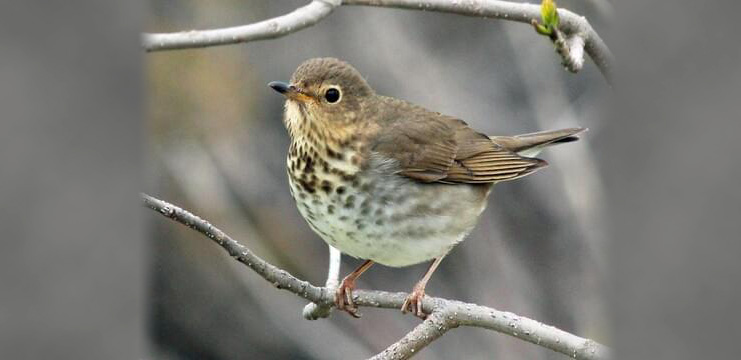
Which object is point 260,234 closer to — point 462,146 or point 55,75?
point 462,146

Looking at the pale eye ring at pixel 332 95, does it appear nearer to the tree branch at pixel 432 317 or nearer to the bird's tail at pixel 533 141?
the tree branch at pixel 432 317

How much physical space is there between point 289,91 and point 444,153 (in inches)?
37.4

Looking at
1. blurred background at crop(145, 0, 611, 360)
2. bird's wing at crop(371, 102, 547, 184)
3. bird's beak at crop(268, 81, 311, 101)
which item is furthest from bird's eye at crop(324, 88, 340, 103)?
blurred background at crop(145, 0, 611, 360)

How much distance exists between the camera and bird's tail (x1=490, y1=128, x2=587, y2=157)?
12.9ft

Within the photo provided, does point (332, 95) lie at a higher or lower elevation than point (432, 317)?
higher

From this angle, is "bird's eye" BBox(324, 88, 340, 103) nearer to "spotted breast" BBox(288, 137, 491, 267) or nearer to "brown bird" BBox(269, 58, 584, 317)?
"brown bird" BBox(269, 58, 584, 317)

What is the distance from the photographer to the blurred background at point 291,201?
6281mm

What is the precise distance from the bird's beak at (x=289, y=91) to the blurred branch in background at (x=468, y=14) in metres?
0.60

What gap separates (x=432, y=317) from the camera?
292 cm

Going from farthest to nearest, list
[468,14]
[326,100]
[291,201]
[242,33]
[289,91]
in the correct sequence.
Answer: [291,201] → [326,100] → [289,91] → [468,14] → [242,33]

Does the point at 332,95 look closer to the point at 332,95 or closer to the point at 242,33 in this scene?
the point at 332,95

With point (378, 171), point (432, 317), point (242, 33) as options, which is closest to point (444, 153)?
point (378, 171)

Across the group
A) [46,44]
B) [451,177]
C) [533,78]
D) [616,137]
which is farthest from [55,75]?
[533,78]

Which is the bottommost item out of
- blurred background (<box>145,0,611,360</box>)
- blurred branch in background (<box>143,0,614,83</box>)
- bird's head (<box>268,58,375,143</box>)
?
blurred background (<box>145,0,611,360</box>)
